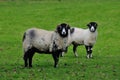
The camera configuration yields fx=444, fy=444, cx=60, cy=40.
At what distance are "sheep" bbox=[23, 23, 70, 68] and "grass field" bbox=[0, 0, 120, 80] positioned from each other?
29.8 inches

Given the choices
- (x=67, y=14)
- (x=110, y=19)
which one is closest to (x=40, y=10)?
(x=67, y=14)

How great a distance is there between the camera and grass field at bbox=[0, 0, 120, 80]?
17766mm

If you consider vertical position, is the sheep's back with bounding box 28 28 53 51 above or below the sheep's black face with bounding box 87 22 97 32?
below

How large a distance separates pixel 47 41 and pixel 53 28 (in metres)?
22.3

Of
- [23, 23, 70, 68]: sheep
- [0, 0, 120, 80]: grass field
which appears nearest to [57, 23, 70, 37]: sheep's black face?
[23, 23, 70, 68]: sheep

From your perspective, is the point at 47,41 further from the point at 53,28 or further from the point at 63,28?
the point at 53,28

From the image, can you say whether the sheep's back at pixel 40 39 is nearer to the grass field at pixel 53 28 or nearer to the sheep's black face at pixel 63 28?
the sheep's black face at pixel 63 28

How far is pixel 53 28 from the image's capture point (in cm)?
4181

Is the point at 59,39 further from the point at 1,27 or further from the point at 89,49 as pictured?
the point at 1,27

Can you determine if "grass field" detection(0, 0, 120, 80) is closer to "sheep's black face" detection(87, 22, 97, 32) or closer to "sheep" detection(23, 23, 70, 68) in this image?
"sheep" detection(23, 23, 70, 68)

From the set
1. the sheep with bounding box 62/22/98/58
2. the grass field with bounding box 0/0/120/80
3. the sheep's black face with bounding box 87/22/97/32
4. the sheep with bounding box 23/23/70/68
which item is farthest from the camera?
the sheep with bounding box 62/22/98/58

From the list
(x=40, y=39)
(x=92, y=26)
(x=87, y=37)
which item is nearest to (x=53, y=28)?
(x=87, y=37)

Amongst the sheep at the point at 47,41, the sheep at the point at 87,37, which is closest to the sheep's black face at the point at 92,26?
the sheep at the point at 87,37

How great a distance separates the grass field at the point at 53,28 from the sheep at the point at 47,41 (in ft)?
2.48
